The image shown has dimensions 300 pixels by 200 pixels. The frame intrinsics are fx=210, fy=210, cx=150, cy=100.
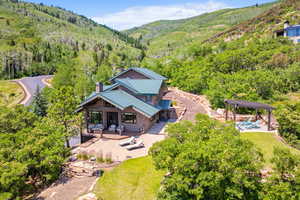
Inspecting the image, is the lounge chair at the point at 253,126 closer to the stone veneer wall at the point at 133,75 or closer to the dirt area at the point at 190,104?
the dirt area at the point at 190,104

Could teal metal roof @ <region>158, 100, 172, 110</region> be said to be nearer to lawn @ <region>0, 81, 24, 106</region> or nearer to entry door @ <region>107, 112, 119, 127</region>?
entry door @ <region>107, 112, 119, 127</region>

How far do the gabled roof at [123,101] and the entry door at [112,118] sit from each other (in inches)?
82.2

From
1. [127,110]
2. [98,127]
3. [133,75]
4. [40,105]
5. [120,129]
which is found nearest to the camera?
[120,129]

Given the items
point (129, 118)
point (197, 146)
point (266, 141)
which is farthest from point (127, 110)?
point (197, 146)

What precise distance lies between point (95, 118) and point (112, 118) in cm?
197

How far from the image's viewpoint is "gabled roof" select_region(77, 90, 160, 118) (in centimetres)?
2145

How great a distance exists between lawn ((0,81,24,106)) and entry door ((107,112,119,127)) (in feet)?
105

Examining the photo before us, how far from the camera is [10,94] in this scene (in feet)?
175

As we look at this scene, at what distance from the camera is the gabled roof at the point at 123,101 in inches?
844

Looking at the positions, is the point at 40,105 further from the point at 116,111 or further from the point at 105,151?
the point at 105,151

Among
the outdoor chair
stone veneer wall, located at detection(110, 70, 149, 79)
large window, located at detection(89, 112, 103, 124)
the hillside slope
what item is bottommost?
the outdoor chair

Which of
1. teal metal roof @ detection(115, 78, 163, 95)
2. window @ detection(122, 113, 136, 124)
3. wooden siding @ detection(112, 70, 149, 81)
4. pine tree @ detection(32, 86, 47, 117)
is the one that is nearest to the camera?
window @ detection(122, 113, 136, 124)

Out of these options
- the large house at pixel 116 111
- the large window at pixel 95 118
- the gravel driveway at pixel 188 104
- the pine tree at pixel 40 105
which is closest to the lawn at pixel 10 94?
the pine tree at pixel 40 105

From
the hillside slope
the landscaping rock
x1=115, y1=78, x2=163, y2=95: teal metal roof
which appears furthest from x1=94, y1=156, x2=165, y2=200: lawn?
the hillside slope
